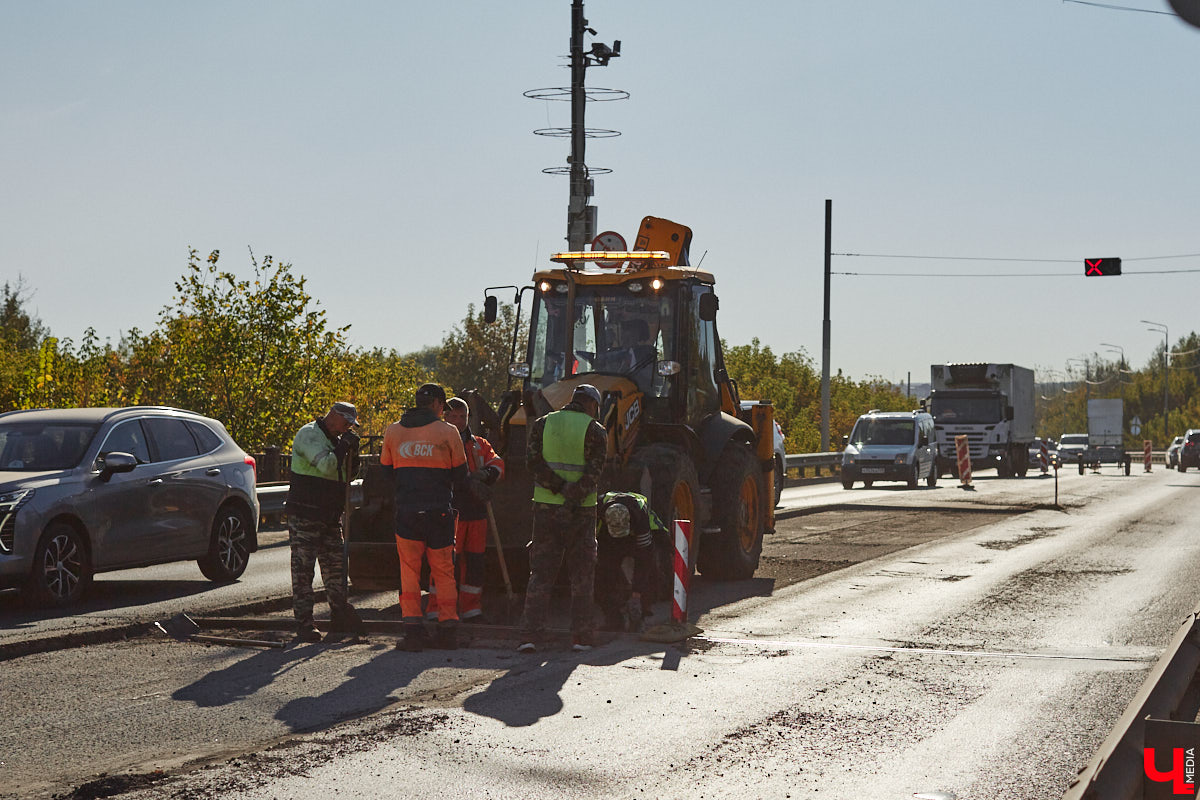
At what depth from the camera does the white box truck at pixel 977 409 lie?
42812 millimetres

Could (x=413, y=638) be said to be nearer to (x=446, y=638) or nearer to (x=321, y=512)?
(x=446, y=638)

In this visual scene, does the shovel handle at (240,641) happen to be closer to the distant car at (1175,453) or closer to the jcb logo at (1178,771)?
the jcb logo at (1178,771)

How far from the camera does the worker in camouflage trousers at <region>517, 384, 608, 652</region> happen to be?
31.9 feet

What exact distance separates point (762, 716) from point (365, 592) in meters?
6.62

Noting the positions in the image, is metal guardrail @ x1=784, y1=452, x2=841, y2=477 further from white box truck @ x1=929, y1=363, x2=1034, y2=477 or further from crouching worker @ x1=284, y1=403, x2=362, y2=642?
crouching worker @ x1=284, y1=403, x2=362, y2=642

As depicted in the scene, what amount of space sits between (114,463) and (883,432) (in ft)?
86.9

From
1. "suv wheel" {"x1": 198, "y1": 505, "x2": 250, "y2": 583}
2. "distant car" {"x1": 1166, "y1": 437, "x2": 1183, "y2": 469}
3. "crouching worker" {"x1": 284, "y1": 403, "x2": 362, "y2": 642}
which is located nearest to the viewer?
"crouching worker" {"x1": 284, "y1": 403, "x2": 362, "y2": 642}

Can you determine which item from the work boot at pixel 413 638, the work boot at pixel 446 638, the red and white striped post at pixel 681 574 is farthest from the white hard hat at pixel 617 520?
the work boot at pixel 413 638

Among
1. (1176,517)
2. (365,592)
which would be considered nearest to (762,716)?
(365,592)

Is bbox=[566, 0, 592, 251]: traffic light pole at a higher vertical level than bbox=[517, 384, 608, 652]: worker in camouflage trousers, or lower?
higher

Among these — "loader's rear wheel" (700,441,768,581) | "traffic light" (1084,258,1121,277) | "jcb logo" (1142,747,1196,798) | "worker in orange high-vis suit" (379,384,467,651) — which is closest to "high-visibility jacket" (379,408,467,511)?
"worker in orange high-vis suit" (379,384,467,651)

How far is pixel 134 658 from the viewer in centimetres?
938

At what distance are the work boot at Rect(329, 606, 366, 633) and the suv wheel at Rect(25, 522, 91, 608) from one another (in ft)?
9.85

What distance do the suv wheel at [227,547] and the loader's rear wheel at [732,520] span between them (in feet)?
15.5
